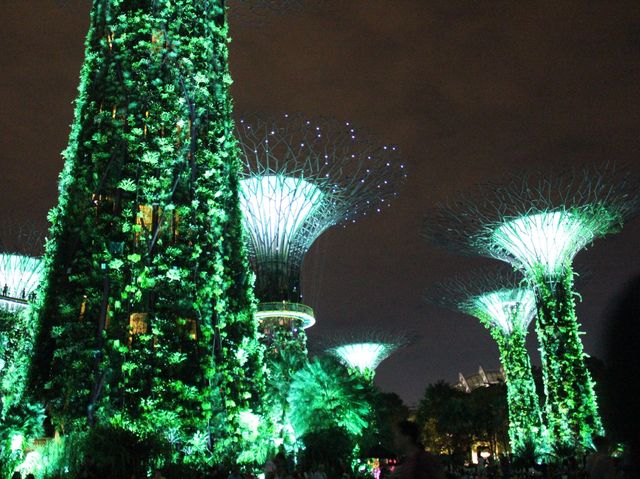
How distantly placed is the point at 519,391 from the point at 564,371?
11.3 meters

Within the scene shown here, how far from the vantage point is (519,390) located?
38.3m

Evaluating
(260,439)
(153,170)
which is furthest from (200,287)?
(260,439)

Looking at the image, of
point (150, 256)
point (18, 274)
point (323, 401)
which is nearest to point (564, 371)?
point (323, 401)

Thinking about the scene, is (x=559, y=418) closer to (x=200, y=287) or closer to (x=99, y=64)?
(x=200, y=287)

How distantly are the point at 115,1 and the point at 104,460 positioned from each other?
9.11 m

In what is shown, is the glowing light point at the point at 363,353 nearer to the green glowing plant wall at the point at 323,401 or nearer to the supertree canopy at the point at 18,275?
the supertree canopy at the point at 18,275

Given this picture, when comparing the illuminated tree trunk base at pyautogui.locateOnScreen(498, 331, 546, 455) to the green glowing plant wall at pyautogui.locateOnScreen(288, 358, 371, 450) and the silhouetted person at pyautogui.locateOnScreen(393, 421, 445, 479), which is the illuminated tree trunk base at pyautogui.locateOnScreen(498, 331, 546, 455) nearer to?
the green glowing plant wall at pyautogui.locateOnScreen(288, 358, 371, 450)

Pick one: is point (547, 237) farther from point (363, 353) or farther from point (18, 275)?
point (18, 275)

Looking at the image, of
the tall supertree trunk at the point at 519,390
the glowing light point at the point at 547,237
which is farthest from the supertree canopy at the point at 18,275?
the glowing light point at the point at 547,237

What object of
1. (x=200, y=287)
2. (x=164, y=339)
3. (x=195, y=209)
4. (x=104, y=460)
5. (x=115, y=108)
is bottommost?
(x=104, y=460)

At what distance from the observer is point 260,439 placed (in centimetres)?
1289

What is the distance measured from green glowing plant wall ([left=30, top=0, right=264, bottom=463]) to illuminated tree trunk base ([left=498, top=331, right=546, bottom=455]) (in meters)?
26.8

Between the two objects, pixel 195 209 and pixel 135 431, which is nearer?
pixel 135 431

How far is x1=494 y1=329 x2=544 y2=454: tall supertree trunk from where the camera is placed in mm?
37188
